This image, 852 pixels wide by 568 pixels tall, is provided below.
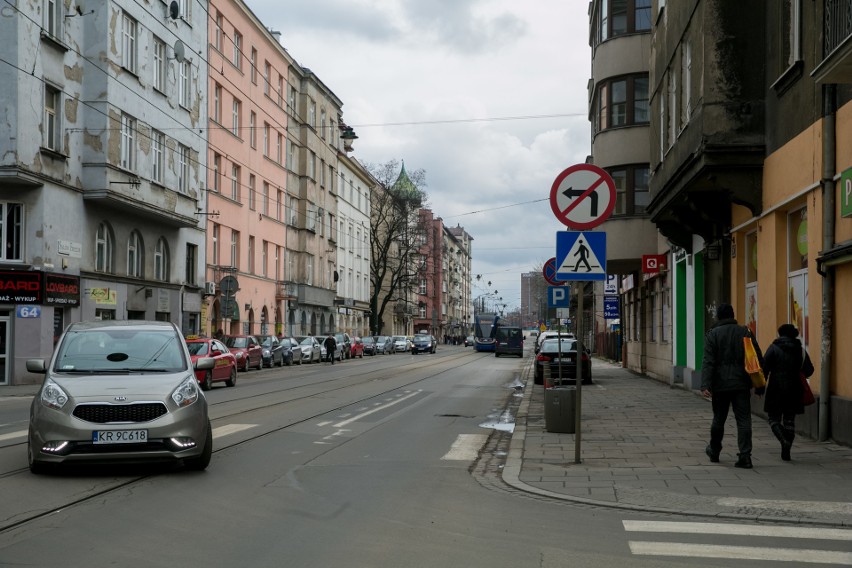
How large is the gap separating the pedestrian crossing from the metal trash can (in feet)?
21.6

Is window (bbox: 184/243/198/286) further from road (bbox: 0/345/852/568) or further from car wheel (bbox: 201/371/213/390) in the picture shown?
road (bbox: 0/345/852/568)

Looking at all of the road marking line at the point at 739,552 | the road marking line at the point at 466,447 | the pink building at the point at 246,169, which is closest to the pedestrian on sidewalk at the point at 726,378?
the road marking line at the point at 466,447

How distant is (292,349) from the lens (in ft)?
154

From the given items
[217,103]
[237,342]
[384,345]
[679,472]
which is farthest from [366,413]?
[384,345]

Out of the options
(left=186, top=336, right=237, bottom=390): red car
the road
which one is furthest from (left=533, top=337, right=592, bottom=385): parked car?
the road

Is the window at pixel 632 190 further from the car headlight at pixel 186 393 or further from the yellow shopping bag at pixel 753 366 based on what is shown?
the car headlight at pixel 186 393

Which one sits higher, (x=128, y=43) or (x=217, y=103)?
(x=217, y=103)

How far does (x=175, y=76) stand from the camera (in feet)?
129

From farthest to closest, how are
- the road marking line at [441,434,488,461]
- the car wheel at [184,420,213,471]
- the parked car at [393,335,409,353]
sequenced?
1. the parked car at [393,335,409,353]
2. the road marking line at [441,434,488,461]
3. the car wheel at [184,420,213,471]

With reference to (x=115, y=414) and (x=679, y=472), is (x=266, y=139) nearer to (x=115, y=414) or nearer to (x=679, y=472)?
(x=115, y=414)

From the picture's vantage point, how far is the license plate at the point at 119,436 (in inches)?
362

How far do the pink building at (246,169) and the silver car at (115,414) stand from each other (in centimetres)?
2842

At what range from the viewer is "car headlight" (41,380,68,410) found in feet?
30.6

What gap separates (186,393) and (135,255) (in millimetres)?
27546
